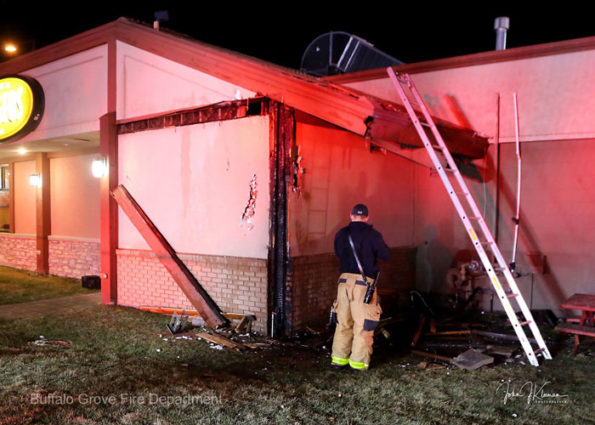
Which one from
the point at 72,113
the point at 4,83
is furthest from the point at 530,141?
the point at 4,83

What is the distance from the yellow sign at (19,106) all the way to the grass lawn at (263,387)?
19.7 feet

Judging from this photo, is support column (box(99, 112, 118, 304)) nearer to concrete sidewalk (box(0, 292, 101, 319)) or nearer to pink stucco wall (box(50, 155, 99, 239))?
concrete sidewalk (box(0, 292, 101, 319))

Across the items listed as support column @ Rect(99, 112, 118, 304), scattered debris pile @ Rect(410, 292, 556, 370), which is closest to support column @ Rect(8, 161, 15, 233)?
support column @ Rect(99, 112, 118, 304)

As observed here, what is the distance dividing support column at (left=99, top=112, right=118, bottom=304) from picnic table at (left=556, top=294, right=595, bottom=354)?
7630 mm

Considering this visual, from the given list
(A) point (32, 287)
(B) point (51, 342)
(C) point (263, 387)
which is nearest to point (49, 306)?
(A) point (32, 287)

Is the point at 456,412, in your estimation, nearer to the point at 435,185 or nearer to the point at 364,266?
the point at 364,266

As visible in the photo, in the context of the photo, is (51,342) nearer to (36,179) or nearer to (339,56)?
(36,179)

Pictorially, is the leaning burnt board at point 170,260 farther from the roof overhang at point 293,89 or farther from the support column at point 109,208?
the roof overhang at point 293,89

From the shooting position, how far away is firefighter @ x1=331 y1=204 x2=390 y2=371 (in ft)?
17.6

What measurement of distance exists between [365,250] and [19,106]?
9622mm

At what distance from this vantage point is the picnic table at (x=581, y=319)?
5977 millimetres
